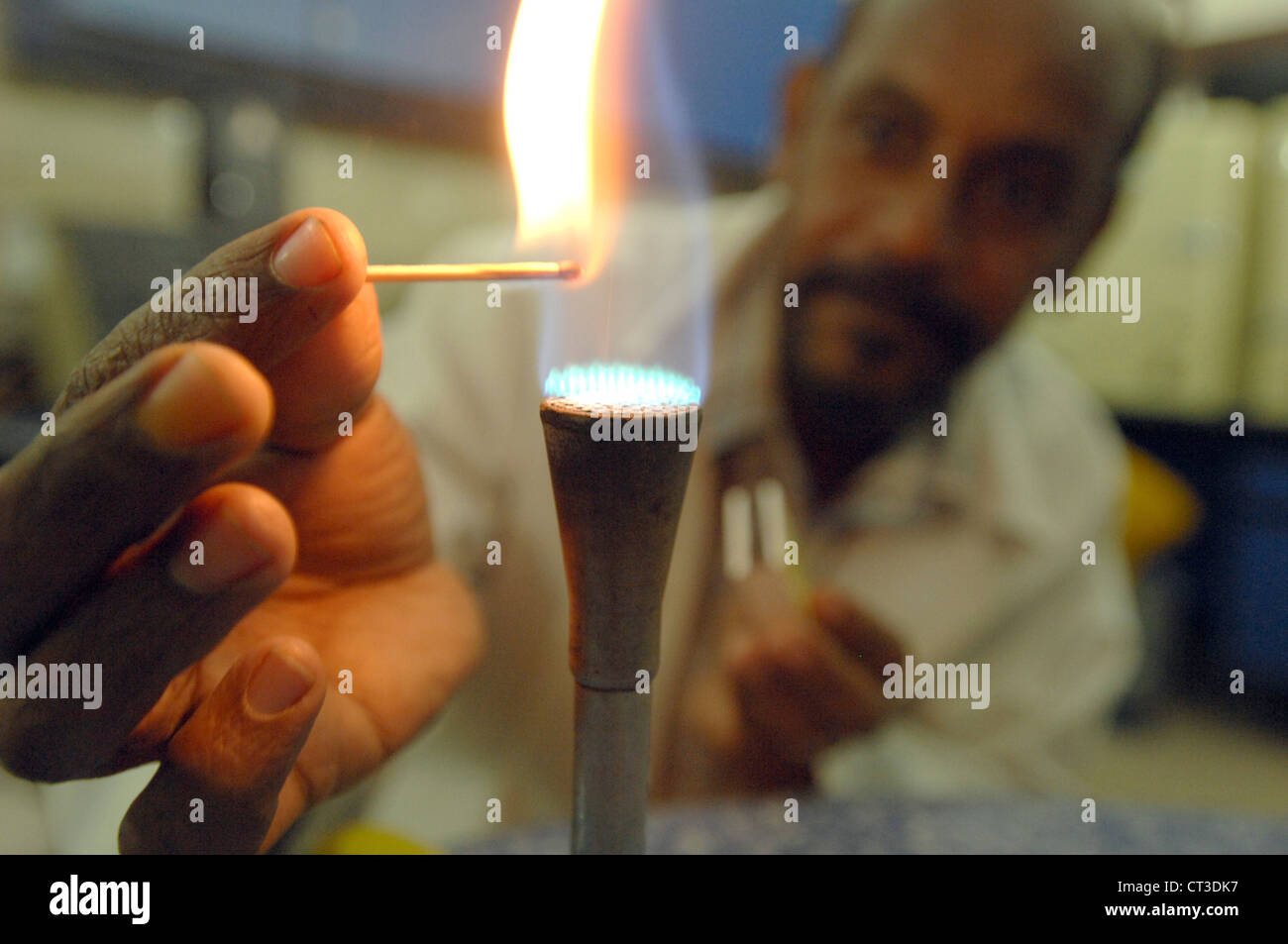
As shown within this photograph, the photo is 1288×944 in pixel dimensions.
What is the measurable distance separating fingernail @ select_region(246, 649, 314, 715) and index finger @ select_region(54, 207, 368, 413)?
0.35 feet

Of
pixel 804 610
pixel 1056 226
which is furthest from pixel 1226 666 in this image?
pixel 804 610

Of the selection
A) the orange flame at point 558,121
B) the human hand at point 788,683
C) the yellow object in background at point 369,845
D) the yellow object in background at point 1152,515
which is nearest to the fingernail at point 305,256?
the orange flame at point 558,121

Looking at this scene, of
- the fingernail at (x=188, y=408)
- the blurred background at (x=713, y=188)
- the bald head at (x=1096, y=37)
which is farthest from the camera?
the blurred background at (x=713, y=188)

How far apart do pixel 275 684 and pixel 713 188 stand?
2.21 m

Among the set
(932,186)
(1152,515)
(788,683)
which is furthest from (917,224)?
(1152,515)

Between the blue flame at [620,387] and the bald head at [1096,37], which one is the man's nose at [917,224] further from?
the blue flame at [620,387]

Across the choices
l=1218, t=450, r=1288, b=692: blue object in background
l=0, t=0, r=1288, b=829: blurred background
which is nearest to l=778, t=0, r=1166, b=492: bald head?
l=0, t=0, r=1288, b=829: blurred background

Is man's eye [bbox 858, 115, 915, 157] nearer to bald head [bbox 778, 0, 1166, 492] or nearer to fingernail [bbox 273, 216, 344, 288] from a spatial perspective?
bald head [bbox 778, 0, 1166, 492]

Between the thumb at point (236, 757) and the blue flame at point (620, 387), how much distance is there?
0.13 m

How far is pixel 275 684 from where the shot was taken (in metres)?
0.31

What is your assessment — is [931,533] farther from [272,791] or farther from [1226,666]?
[1226,666]

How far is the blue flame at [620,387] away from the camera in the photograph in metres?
0.28

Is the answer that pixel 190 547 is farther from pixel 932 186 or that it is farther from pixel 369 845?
pixel 932 186

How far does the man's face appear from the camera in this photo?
0.95 m
